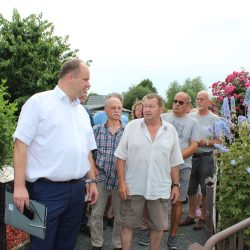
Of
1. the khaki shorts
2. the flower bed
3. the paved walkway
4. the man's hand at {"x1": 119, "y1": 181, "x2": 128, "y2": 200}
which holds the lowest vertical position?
the paved walkway

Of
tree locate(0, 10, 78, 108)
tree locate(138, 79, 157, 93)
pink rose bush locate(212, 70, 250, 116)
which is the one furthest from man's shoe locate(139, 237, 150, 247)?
tree locate(138, 79, 157, 93)

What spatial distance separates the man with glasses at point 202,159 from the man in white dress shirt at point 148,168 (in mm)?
1469

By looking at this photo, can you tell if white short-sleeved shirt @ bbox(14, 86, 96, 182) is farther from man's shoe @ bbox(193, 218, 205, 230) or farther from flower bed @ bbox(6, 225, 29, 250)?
man's shoe @ bbox(193, 218, 205, 230)

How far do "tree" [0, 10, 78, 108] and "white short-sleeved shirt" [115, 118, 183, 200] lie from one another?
34.6 ft

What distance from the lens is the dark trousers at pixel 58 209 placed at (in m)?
2.69

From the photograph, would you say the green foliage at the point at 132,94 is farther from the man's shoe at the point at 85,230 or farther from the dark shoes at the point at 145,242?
the dark shoes at the point at 145,242

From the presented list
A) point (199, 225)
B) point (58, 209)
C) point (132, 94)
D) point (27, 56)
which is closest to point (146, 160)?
point (58, 209)

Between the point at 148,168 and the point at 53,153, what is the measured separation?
1.20 meters

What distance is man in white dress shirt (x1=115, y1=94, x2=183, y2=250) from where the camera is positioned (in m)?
3.55

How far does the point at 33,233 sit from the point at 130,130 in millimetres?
1494

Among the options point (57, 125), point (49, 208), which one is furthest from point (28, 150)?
A: point (49, 208)

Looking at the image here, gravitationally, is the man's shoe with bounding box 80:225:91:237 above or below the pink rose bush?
below

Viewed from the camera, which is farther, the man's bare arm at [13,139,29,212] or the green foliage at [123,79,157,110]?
the green foliage at [123,79,157,110]

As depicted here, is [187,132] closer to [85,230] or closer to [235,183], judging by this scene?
[235,183]
